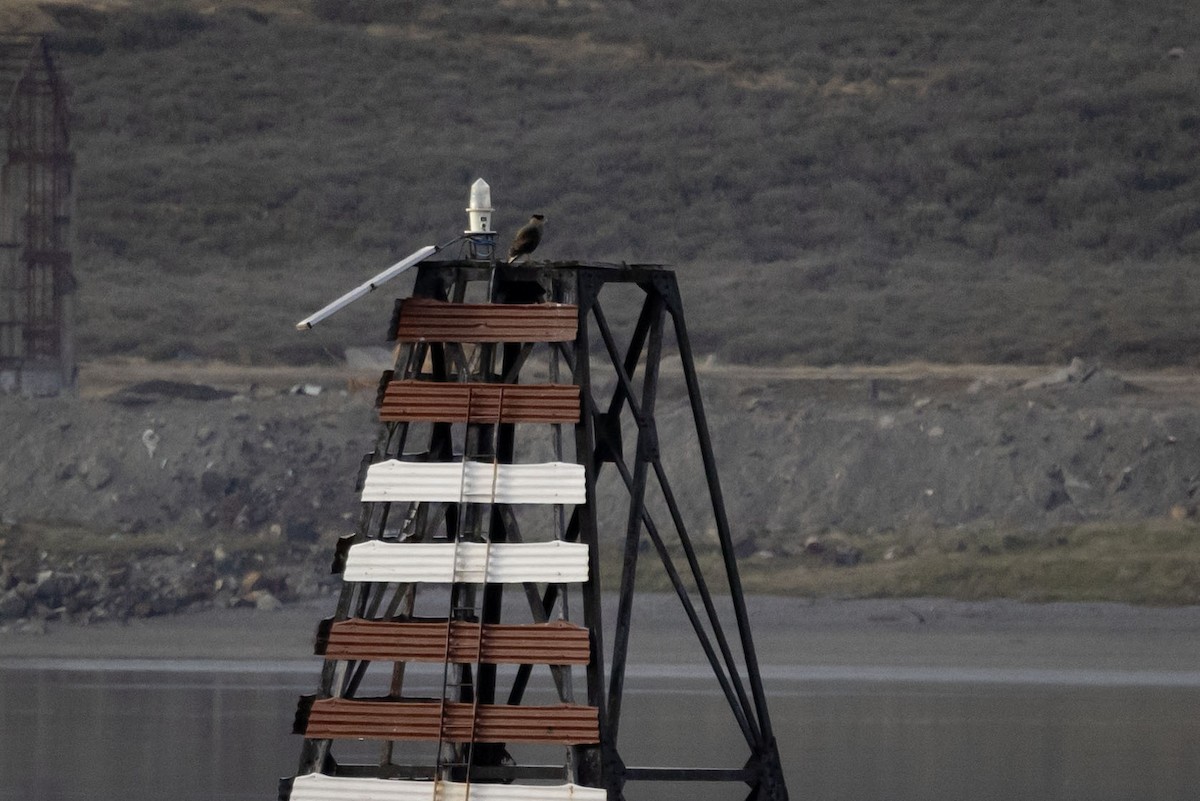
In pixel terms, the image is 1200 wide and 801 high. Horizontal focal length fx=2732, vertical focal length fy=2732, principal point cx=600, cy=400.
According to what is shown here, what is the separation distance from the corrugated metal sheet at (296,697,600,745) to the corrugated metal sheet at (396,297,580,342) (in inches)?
139

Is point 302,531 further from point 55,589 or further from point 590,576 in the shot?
point 590,576

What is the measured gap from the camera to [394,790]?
2538 centimetres

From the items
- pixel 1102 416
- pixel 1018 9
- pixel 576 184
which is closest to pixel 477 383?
pixel 1102 416

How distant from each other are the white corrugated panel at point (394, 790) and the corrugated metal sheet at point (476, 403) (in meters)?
3.41

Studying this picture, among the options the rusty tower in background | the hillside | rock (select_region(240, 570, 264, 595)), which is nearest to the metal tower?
rock (select_region(240, 570, 264, 595))

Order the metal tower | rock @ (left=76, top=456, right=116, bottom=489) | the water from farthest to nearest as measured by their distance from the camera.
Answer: rock @ (left=76, top=456, right=116, bottom=489), the water, the metal tower

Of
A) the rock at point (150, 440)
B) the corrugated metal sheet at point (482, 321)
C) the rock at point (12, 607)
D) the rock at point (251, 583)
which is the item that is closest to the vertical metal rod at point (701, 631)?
the corrugated metal sheet at point (482, 321)

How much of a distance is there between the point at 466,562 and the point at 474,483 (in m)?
0.78

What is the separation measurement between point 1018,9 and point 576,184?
3191 centimetres

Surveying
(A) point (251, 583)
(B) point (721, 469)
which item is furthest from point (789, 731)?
(B) point (721, 469)

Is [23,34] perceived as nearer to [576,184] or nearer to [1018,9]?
[576,184]

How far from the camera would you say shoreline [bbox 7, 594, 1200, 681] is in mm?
60500

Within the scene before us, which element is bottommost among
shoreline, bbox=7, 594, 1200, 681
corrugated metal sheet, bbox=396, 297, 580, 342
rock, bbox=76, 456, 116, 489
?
shoreline, bbox=7, 594, 1200, 681

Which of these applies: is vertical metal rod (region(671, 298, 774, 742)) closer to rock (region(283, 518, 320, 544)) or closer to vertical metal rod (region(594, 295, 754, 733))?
vertical metal rod (region(594, 295, 754, 733))
